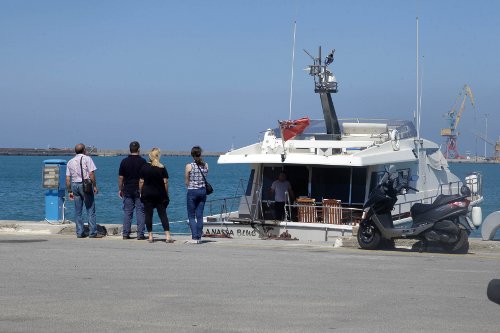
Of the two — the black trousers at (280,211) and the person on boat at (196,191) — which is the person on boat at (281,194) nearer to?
the black trousers at (280,211)

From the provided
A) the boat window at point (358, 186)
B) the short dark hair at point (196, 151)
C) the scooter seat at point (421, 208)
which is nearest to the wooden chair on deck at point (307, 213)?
the boat window at point (358, 186)

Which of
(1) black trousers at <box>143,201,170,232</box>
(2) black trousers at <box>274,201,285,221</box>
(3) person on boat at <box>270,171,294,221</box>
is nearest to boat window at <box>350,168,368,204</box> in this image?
(3) person on boat at <box>270,171,294,221</box>

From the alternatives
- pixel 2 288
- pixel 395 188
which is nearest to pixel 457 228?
Result: pixel 395 188

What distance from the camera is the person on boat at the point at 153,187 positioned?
1552 cm

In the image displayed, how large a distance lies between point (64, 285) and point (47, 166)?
7909mm

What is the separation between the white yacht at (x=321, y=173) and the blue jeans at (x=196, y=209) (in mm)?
4704

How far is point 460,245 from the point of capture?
14516 mm

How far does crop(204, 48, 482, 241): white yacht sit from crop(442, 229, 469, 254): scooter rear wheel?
19.1 ft

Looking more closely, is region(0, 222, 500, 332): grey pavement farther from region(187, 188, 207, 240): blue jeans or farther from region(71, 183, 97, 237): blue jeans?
region(71, 183, 97, 237): blue jeans

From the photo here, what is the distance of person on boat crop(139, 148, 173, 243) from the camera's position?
1552 centimetres

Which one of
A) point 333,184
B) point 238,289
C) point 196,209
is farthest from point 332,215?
point 238,289

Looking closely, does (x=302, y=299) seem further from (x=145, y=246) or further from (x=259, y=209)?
(x=259, y=209)

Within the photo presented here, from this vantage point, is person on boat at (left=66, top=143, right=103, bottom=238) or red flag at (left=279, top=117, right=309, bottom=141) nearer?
person on boat at (left=66, top=143, right=103, bottom=238)

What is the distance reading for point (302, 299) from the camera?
9.46 meters
